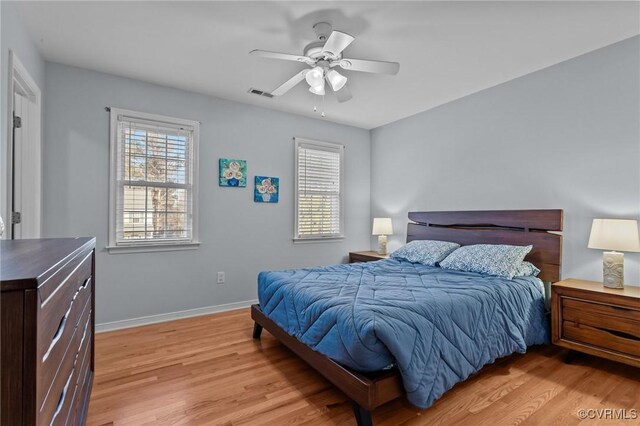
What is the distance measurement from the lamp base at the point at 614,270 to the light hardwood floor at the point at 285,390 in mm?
624

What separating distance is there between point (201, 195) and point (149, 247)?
767 mm

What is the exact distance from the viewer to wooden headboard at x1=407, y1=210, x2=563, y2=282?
9.50 ft

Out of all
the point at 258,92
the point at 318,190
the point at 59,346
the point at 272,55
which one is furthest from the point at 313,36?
the point at 59,346

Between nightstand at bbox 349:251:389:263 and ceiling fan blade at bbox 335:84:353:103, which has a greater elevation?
ceiling fan blade at bbox 335:84:353:103

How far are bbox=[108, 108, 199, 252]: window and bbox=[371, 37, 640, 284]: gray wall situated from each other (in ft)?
9.50

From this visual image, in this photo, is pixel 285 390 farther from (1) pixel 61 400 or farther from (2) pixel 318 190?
(2) pixel 318 190

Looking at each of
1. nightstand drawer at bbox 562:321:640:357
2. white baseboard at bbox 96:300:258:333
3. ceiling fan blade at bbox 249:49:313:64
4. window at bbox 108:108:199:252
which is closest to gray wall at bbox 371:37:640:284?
nightstand drawer at bbox 562:321:640:357

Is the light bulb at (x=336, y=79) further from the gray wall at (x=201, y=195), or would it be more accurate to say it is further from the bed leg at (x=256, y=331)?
the bed leg at (x=256, y=331)

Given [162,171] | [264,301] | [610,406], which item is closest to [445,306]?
[610,406]

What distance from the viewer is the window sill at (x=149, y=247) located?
10.5 feet

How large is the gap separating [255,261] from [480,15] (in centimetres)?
329

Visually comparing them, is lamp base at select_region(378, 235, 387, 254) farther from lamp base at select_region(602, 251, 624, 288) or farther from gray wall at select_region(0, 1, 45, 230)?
gray wall at select_region(0, 1, 45, 230)

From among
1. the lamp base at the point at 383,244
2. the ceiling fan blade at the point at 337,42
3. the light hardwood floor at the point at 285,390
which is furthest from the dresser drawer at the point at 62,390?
the lamp base at the point at 383,244

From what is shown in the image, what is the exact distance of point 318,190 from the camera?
4.57 m
